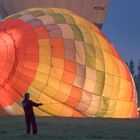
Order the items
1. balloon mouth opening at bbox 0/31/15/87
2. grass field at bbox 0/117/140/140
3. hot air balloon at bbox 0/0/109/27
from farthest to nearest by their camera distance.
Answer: hot air balloon at bbox 0/0/109/27, balloon mouth opening at bbox 0/31/15/87, grass field at bbox 0/117/140/140

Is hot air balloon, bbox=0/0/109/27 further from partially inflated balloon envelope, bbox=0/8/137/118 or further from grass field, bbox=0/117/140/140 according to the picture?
grass field, bbox=0/117/140/140

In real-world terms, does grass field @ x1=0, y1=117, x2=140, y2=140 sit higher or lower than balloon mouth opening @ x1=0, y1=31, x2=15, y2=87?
lower

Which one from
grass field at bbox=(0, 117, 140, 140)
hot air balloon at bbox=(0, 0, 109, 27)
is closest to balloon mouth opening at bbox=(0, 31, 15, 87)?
grass field at bbox=(0, 117, 140, 140)

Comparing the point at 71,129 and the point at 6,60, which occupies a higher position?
the point at 6,60

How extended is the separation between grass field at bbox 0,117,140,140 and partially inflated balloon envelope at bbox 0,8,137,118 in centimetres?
109

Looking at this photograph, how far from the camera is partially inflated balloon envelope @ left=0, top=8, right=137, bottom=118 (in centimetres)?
1945

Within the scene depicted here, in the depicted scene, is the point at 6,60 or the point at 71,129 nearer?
the point at 71,129

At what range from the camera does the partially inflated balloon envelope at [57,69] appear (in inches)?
766

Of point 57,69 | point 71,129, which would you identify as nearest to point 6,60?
point 57,69

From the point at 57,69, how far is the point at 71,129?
185 inches

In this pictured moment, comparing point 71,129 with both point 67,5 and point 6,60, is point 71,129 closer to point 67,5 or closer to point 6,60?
point 6,60

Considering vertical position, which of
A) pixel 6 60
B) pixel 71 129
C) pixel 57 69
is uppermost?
pixel 6 60

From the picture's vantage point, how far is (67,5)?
120 ft

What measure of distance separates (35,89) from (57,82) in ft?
2.33
